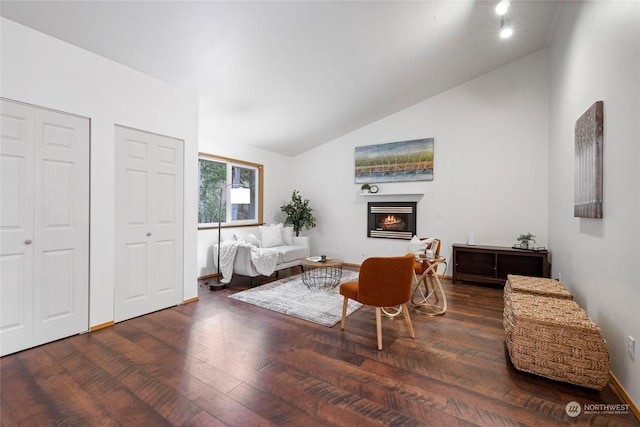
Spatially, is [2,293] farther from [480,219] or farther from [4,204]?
[480,219]

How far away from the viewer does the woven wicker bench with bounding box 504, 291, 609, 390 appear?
1.93 metres

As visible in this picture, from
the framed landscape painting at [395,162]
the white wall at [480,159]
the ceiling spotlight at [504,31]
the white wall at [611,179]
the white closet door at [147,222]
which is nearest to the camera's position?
the white wall at [611,179]

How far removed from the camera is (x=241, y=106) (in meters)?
4.34

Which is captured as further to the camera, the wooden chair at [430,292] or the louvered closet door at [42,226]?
the wooden chair at [430,292]

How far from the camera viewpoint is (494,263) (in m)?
4.59

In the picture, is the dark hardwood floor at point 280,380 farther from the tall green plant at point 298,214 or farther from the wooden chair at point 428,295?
the tall green plant at point 298,214

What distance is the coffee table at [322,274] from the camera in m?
4.21

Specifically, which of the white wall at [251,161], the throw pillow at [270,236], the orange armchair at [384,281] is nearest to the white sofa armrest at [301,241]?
the throw pillow at [270,236]

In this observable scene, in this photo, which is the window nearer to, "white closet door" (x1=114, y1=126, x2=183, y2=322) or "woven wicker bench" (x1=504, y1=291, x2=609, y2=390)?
"white closet door" (x1=114, y1=126, x2=183, y2=322)

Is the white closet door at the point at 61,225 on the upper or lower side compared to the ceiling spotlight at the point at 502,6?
lower

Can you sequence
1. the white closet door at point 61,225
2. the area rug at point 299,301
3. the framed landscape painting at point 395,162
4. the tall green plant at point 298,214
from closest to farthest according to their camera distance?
the white closet door at point 61,225, the area rug at point 299,301, the framed landscape painting at point 395,162, the tall green plant at point 298,214

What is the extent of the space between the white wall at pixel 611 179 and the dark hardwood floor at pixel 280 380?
0.62 m

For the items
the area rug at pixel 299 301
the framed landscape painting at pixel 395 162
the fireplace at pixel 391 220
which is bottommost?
the area rug at pixel 299 301

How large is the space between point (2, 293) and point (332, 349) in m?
2.72
